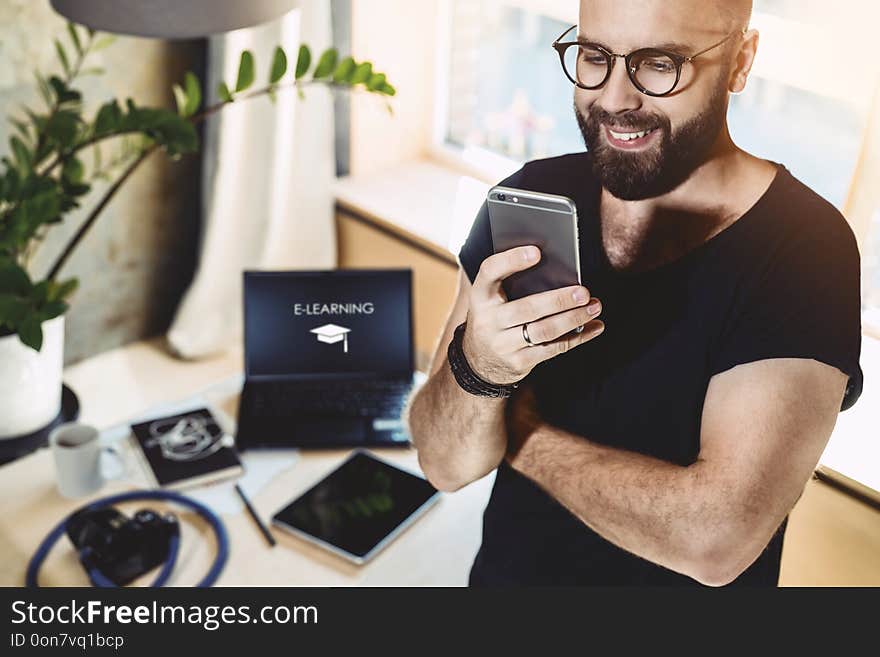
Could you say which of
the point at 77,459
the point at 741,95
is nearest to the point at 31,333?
the point at 77,459

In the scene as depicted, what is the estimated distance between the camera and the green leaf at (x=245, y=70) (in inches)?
59.1

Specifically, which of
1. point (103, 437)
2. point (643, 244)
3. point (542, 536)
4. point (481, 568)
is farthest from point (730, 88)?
point (103, 437)

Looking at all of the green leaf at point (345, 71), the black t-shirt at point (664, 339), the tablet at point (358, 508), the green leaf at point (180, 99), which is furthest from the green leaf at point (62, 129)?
the black t-shirt at point (664, 339)

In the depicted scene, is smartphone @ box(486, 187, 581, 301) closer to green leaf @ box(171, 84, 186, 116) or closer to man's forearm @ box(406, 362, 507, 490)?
man's forearm @ box(406, 362, 507, 490)

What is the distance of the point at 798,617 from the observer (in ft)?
3.67

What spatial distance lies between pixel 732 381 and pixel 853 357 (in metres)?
0.12

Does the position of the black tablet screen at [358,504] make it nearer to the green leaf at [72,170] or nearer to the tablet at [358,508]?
the tablet at [358,508]

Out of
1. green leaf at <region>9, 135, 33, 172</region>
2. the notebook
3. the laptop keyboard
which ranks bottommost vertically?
the notebook

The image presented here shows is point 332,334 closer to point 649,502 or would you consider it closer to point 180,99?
point 180,99

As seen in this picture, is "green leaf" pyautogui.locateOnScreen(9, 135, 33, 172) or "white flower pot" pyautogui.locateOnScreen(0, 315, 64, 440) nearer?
"white flower pot" pyautogui.locateOnScreen(0, 315, 64, 440)

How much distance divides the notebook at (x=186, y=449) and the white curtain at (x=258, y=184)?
844mm

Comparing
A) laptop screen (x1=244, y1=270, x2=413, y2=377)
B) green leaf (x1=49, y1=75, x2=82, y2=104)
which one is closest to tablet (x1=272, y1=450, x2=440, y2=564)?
laptop screen (x1=244, y1=270, x2=413, y2=377)

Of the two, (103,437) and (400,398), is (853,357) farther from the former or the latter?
(103,437)

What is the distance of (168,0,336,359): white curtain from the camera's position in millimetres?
2234
